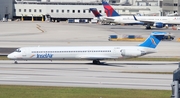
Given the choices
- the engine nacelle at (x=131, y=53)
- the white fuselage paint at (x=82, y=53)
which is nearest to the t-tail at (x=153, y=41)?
the white fuselage paint at (x=82, y=53)

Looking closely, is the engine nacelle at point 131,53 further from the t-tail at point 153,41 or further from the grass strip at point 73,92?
the grass strip at point 73,92

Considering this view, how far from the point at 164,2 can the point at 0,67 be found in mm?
144638

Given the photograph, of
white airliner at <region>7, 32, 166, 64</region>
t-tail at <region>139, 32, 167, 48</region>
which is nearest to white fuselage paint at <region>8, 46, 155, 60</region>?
white airliner at <region>7, 32, 166, 64</region>

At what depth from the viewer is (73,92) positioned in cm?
3284

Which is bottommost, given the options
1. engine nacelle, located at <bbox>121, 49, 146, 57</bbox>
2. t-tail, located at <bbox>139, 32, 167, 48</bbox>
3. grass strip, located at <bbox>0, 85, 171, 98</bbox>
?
grass strip, located at <bbox>0, 85, 171, 98</bbox>

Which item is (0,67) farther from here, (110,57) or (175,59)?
(175,59)

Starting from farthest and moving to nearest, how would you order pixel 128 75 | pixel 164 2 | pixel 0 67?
pixel 164 2, pixel 0 67, pixel 128 75

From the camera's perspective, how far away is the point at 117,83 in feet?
125

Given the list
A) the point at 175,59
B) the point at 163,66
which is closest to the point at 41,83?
the point at 163,66

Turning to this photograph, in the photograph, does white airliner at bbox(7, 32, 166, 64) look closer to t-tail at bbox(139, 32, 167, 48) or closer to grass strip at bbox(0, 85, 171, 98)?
t-tail at bbox(139, 32, 167, 48)

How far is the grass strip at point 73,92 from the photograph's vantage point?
103 feet

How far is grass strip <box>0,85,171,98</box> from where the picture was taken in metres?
31.4

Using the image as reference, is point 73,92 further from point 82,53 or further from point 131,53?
point 131,53

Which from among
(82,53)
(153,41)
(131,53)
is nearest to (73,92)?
(82,53)
